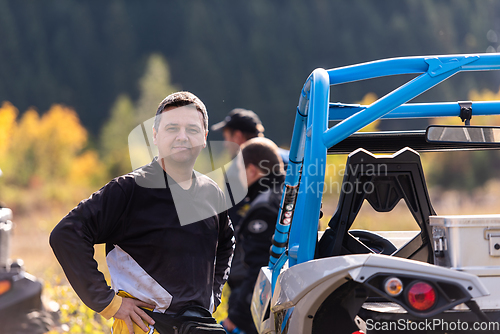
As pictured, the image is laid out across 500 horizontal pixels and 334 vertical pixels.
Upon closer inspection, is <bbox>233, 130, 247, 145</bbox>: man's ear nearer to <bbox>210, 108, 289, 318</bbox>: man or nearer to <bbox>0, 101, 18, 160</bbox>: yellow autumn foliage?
<bbox>210, 108, 289, 318</bbox>: man

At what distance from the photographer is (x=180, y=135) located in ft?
8.28

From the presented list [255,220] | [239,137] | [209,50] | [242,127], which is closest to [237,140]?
[239,137]

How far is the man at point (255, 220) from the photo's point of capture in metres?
3.94

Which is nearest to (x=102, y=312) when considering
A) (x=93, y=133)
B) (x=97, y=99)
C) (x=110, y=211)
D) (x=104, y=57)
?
(x=110, y=211)

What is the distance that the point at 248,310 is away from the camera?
4102 mm

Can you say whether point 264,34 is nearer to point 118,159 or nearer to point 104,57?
point 104,57

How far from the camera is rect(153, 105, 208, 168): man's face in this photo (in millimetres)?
2523

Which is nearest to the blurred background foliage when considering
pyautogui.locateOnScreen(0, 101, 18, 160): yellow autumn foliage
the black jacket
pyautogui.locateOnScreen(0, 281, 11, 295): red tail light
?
pyautogui.locateOnScreen(0, 101, 18, 160): yellow autumn foliage

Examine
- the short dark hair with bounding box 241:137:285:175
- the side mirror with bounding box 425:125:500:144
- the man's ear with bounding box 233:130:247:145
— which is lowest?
the side mirror with bounding box 425:125:500:144

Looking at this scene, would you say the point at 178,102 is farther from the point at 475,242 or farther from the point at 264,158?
the point at 264,158

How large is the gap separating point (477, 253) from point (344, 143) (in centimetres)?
139

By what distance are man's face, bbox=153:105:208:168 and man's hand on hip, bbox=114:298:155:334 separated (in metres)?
0.67

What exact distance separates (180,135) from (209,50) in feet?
155

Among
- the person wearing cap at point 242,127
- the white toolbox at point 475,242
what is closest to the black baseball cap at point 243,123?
the person wearing cap at point 242,127
